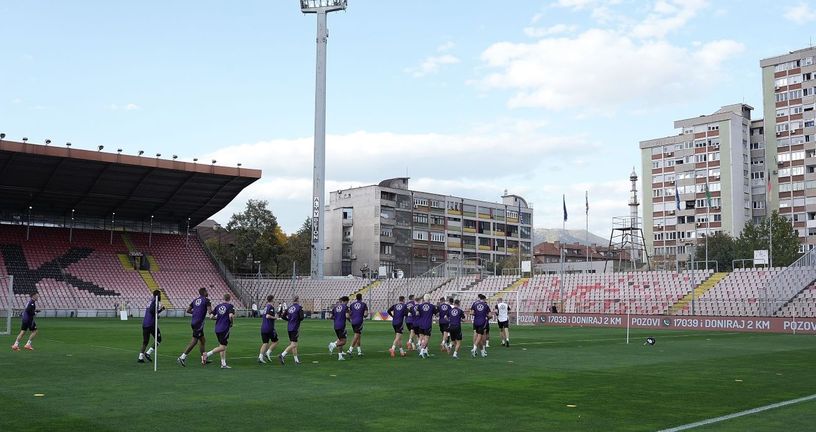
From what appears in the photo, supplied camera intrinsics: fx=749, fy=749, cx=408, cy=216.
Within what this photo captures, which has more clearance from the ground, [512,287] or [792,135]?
[792,135]

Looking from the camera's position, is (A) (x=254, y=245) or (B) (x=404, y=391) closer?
(B) (x=404, y=391)

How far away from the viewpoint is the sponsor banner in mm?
41812

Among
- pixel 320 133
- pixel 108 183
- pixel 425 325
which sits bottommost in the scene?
pixel 425 325

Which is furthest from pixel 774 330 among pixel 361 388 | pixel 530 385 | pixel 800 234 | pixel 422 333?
pixel 800 234

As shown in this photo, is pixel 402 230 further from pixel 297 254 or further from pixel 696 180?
pixel 696 180

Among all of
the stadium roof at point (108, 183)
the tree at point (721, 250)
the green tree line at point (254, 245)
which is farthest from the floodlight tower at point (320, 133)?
the tree at point (721, 250)

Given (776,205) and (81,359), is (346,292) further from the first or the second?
(776,205)

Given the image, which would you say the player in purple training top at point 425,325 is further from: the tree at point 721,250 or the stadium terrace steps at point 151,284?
the tree at point 721,250

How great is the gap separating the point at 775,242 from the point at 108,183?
70.4 metres

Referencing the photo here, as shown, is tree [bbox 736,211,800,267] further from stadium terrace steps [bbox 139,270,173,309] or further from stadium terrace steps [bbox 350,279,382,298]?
stadium terrace steps [bbox 139,270,173,309]

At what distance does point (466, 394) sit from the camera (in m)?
14.4

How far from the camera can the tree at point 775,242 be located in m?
83.4

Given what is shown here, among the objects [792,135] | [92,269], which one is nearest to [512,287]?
[92,269]

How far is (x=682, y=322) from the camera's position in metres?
46.9
